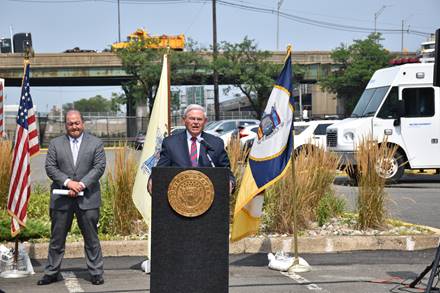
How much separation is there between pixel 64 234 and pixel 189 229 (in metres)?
2.42

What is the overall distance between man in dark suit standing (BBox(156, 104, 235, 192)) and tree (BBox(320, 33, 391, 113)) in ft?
150

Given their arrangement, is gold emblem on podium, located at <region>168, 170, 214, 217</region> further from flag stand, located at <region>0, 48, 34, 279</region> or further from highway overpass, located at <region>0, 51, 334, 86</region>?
highway overpass, located at <region>0, 51, 334, 86</region>

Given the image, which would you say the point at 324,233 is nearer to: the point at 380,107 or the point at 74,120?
the point at 74,120

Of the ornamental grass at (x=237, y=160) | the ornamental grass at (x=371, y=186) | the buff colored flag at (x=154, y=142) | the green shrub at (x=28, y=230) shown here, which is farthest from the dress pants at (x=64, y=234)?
the ornamental grass at (x=371, y=186)

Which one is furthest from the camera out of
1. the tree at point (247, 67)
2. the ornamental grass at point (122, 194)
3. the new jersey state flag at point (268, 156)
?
Result: the tree at point (247, 67)

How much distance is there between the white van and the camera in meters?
17.6

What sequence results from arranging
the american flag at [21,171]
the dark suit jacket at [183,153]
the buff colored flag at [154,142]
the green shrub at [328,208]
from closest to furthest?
1. the dark suit jacket at [183,153]
2. the american flag at [21,171]
3. the buff colored flag at [154,142]
4. the green shrub at [328,208]

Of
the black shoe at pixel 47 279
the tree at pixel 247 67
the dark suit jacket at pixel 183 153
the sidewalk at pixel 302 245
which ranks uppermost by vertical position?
the tree at pixel 247 67

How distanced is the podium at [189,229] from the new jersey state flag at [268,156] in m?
2.45

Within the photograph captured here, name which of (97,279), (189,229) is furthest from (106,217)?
(189,229)

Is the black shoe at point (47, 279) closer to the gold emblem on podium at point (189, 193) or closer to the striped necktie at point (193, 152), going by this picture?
the striped necktie at point (193, 152)

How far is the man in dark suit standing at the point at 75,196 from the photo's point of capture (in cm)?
741

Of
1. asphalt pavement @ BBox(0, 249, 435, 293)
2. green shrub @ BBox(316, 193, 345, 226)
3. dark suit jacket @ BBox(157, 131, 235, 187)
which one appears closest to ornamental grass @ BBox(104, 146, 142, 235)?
asphalt pavement @ BBox(0, 249, 435, 293)

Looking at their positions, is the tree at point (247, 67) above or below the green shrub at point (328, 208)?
above
